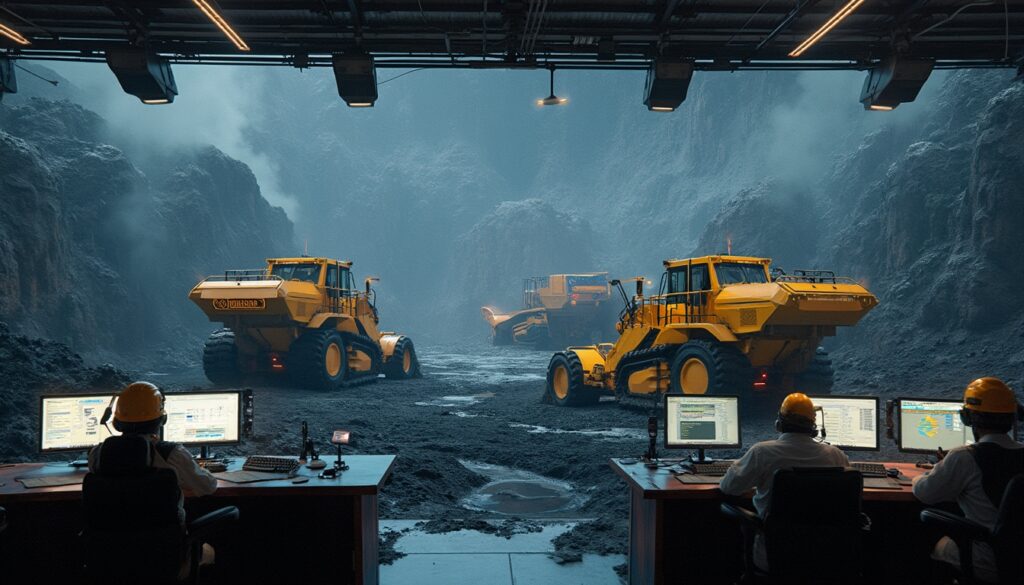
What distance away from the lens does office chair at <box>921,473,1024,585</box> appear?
3396 millimetres

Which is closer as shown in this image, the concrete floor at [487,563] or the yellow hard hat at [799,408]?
the yellow hard hat at [799,408]

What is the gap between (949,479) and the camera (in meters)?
3.74

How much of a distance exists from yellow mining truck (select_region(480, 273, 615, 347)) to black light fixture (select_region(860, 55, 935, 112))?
2958 centimetres

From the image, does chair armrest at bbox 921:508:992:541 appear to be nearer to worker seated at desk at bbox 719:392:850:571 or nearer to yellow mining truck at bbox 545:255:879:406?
worker seated at desk at bbox 719:392:850:571

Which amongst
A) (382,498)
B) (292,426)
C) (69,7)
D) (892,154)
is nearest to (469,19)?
(69,7)

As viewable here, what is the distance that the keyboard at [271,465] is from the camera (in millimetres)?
4952

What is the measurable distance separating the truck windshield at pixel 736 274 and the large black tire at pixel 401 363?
11083mm

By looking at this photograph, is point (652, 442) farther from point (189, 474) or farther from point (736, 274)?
point (736, 274)

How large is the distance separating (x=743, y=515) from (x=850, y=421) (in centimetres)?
187

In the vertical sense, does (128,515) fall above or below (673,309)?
below

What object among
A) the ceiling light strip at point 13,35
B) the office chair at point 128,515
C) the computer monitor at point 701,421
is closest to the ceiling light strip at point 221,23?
the ceiling light strip at point 13,35

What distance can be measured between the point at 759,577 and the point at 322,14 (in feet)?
20.6

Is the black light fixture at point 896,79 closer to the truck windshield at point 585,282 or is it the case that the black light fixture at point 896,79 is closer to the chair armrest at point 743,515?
the chair armrest at point 743,515

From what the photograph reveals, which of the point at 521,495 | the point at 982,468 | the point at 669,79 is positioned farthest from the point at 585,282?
the point at 982,468
